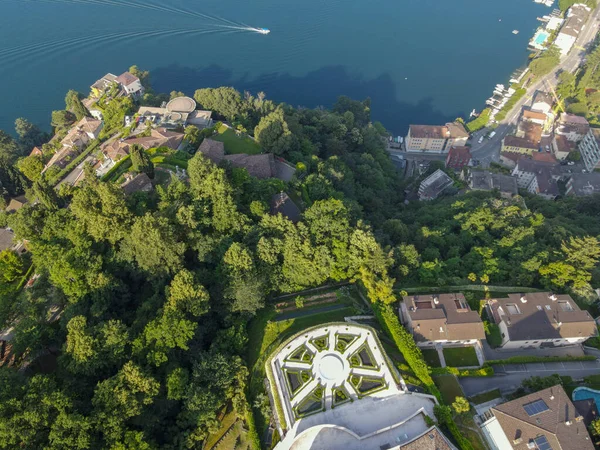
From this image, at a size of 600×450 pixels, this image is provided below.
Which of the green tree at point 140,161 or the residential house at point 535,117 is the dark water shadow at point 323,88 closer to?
the residential house at point 535,117

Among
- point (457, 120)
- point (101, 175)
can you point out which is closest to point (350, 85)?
point (457, 120)

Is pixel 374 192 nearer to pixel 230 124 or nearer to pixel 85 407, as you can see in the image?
pixel 230 124

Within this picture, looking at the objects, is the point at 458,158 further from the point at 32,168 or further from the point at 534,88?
the point at 32,168

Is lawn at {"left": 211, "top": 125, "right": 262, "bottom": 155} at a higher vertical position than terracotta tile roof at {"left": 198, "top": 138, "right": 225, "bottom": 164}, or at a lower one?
lower

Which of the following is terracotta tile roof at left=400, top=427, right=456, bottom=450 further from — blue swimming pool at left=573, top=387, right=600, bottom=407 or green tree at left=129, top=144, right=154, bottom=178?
green tree at left=129, top=144, right=154, bottom=178

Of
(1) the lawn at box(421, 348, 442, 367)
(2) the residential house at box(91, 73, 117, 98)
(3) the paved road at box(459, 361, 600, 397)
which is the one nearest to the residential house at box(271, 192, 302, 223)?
(1) the lawn at box(421, 348, 442, 367)

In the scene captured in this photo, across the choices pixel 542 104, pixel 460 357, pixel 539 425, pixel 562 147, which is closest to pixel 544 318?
pixel 460 357
